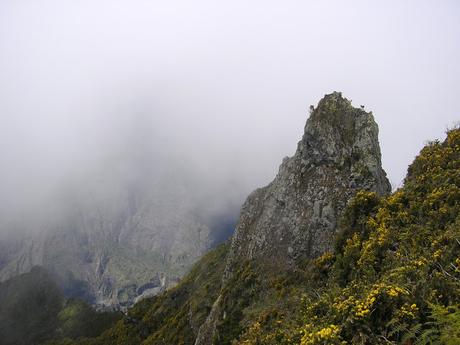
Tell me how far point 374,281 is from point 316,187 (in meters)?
20.3

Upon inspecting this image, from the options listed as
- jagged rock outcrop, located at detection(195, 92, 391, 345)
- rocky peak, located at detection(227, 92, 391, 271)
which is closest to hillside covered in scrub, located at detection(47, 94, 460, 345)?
jagged rock outcrop, located at detection(195, 92, 391, 345)

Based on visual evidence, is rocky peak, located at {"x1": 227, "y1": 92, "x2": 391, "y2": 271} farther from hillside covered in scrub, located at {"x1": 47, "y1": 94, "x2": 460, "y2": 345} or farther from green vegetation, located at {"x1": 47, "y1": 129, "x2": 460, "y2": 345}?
green vegetation, located at {"x1": 47, "y1": 129, "x2": 460, "y2": 345}

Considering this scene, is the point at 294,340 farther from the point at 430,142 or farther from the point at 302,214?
the point at 302,214

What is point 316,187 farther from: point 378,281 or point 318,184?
point 378,281

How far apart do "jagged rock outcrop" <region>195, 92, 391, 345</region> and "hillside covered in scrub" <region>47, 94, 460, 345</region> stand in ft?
3.03

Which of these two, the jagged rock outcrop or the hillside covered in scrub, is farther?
the jagged rock outcrop

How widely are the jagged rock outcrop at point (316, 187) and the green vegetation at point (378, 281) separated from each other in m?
2.21

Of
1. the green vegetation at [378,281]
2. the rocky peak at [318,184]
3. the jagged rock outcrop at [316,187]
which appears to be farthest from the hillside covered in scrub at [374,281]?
the rocky peak at [318,184]

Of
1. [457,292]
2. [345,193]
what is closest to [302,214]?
[345,193]

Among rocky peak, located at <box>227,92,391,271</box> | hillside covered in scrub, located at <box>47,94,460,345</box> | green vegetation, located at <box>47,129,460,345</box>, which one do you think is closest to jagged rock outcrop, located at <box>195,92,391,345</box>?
rocky peak, located at <box>227,92,391,271</box>

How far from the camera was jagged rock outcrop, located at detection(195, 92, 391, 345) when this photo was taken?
36.2m

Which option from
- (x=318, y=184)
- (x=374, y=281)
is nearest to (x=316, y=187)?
(x=318, y=184)

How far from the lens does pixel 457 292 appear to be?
14500 millimetres

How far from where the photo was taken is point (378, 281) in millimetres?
18422
